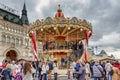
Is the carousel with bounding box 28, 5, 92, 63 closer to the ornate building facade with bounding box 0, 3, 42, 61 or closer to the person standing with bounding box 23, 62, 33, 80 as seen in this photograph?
the person standing with bounding box 23, 62, 33, 80

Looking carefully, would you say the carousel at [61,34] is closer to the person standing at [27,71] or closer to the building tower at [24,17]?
the person standing at [27,71]

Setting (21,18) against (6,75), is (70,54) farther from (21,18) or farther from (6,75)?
(21,18)

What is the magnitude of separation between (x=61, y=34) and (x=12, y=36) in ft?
99.6

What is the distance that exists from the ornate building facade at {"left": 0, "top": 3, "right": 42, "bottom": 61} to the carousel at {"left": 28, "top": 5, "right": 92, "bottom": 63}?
A: 23.6 m

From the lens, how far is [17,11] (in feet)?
210

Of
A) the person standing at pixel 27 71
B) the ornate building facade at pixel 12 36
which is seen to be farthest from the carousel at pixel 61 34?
the ornate building facade at pixel 12 36

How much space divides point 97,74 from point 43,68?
13.1 feet

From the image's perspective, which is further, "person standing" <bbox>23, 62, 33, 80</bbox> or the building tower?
the building tower

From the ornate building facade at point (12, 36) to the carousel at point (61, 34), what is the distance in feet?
77.5

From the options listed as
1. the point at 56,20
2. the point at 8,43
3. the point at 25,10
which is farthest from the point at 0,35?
the point at 56,20

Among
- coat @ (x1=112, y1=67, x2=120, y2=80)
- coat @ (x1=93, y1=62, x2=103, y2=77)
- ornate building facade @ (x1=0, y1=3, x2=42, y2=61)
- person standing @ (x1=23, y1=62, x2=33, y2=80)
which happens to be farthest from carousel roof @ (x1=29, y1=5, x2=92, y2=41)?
ornate building facade @ (x1=0, y1=3, x2=42, y2=61)

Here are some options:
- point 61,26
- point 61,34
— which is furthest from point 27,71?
point 61,34

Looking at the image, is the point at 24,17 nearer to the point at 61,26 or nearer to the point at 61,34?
the point at 61,34

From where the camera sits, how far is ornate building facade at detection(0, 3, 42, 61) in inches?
1961
